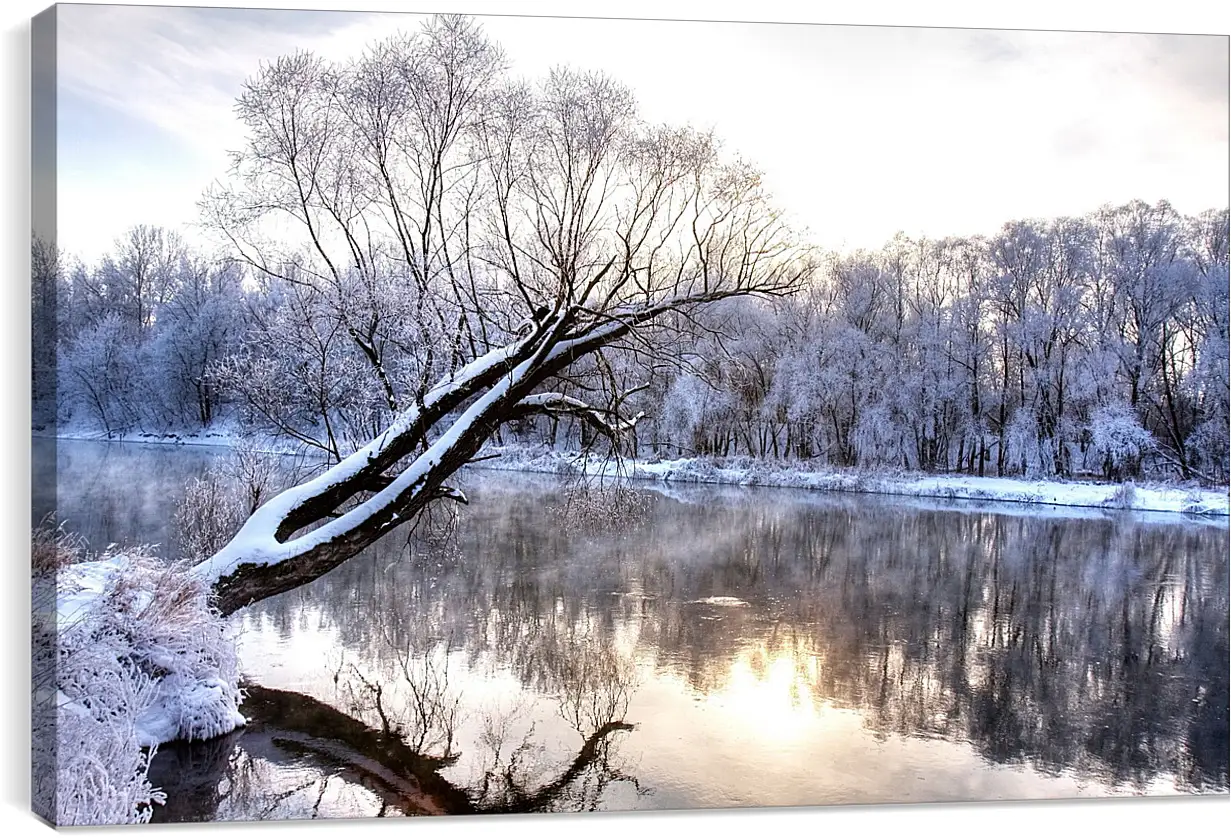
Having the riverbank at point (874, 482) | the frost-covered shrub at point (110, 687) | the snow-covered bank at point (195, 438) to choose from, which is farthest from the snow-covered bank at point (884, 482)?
the frost-covered shrub at point (110, 687)

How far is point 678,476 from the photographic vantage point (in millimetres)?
4957

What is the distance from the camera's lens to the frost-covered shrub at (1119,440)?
500cm

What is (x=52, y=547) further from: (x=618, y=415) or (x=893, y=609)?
(x=893, y=609)

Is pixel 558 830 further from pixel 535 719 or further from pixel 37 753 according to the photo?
pixel 37 753

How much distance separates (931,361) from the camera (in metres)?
5.04

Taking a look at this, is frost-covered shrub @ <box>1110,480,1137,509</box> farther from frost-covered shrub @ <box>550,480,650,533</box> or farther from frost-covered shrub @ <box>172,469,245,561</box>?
frost-covered shrub @ <box>172,469,245,561</box>

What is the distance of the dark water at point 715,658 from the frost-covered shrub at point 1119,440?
0.27 metres

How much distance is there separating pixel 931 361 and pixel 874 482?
667 millimetres

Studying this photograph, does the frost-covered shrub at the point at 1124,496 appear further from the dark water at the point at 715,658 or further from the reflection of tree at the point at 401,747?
the reflection of tree at the point at 401,747

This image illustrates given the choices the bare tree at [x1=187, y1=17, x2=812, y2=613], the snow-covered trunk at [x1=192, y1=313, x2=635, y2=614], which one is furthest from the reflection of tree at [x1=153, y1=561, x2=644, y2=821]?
the bare tree at [x1=187, y1=17, x2=812, y2=613]

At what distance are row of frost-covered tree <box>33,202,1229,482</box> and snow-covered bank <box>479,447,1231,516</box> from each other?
0.22 ft

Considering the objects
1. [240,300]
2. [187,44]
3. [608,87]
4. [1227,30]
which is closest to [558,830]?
→ [240,300]

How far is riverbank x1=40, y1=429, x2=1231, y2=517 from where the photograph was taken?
485 centimetres

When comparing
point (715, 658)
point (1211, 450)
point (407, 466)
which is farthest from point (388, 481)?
point (1211, 450)
